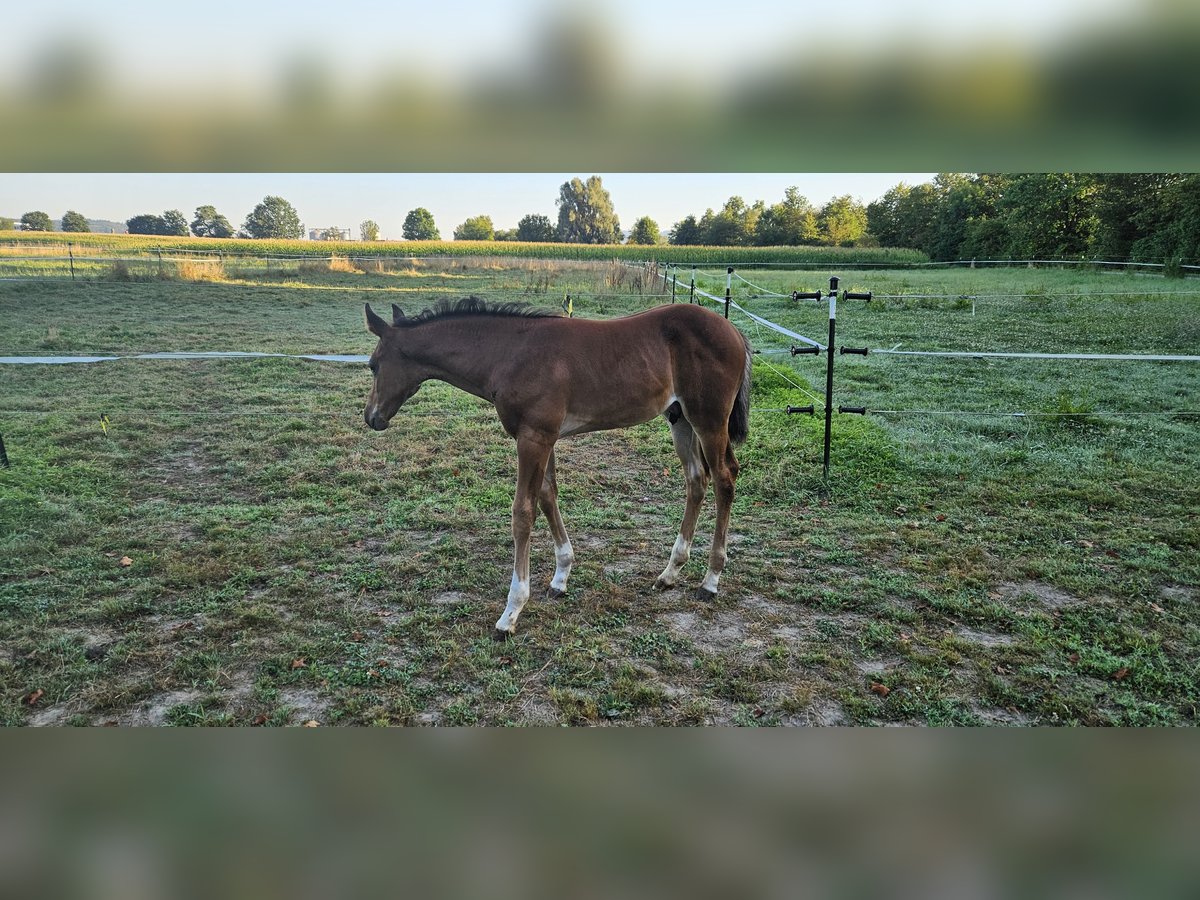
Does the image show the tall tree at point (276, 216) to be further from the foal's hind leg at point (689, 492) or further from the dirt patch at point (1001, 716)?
the dirt patch at point (1001, 716)

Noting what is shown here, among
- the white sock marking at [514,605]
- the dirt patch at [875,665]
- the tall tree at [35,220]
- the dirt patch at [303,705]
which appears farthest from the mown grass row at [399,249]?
the tall tree at [35,220]

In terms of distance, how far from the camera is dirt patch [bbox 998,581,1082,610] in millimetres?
4164

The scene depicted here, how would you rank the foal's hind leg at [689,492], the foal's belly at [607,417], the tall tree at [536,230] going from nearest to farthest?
the foal's belly at [607,417]
the foal's hind leg at [689,492]
the tall tree at [536,230]

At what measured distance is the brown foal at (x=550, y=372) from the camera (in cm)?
398

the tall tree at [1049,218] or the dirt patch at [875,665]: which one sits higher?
the tall tree at [1049,218]

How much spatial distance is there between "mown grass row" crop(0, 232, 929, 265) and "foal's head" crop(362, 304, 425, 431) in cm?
1083

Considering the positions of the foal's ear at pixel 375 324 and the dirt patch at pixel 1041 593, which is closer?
the foal's ear at pixel 375 324

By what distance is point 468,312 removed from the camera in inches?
162

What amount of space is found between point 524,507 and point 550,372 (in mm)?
803

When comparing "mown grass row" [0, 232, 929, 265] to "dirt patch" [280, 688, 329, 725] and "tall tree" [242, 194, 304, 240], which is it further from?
"dirt patch" [280, 688, 329, 725]

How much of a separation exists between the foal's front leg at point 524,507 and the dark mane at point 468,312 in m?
Result: 0.74

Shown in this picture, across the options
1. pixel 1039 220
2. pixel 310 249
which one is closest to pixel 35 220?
pixel 310 249

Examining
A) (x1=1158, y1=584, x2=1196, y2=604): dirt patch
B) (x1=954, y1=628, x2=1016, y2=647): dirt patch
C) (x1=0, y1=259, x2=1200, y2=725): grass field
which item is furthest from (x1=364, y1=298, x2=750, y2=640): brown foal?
(x1=1158, y1=584, x2=1196, y2=604): dirt patch

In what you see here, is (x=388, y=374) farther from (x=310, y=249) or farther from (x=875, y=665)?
(x=310, y=249)
